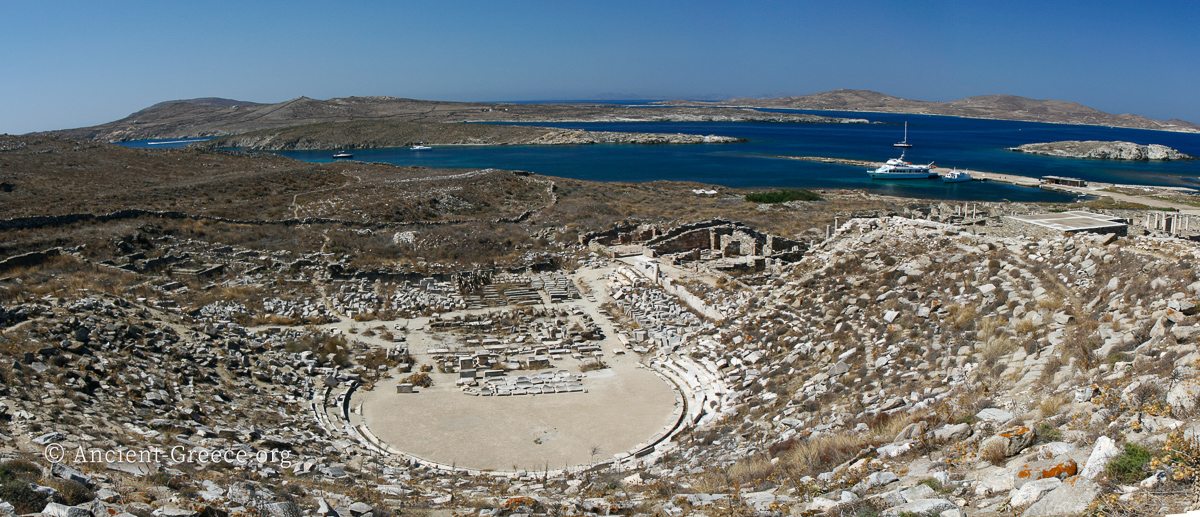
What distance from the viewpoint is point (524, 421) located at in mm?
12242

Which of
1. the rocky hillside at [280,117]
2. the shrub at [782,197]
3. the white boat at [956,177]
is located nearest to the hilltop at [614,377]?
the shrub at [782,197]

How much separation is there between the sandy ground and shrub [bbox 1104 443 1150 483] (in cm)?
712

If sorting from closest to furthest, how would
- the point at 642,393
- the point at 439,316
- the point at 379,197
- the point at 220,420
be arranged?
the point at 220,420
the point at 642,393
the point at 439,316
the point at 379,197

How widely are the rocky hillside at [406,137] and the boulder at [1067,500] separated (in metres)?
120

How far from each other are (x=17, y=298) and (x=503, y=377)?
39.2 ft

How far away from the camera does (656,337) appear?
16.5 meters

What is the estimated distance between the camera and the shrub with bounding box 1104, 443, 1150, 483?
4750mm

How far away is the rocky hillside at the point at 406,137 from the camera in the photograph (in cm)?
12350

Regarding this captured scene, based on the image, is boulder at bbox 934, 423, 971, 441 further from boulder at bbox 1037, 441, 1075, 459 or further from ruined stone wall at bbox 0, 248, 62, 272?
ruined stone wall at bbox 0, 248, 62, 272

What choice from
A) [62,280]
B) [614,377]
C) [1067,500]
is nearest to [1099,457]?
[1067,500]

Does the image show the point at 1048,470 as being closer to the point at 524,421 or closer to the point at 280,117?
the point at 524,421

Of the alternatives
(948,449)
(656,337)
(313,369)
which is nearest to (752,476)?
(948,449)

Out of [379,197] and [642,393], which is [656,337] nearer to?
[642,393]

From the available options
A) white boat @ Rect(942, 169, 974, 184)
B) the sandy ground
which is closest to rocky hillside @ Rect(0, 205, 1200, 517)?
the sandy ground
